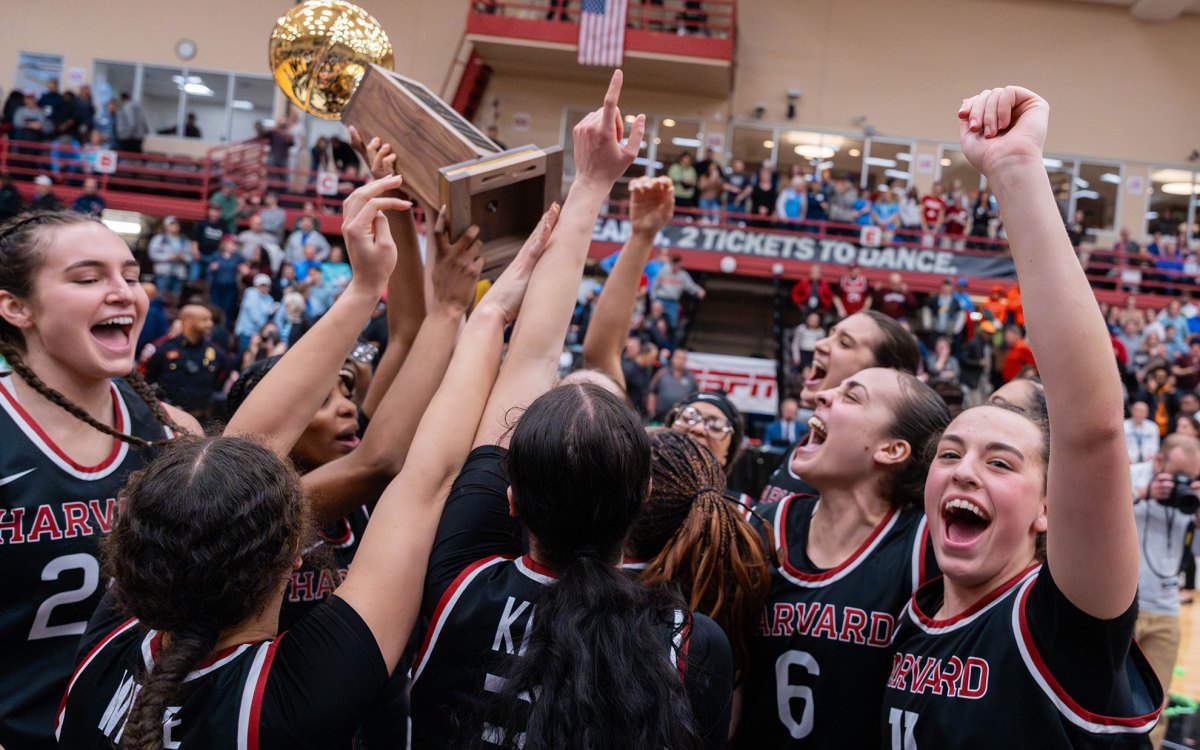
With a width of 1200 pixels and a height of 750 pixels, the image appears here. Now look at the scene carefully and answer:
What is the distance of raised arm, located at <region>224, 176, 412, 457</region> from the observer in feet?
6.63

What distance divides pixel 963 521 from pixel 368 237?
1348 millimetres

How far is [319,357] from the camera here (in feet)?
6.69

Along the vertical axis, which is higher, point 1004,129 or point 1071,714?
point 1004,129

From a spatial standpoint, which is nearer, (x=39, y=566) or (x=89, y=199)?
(x=39, y=566)

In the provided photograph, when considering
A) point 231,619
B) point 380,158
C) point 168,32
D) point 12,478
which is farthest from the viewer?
point 168,32

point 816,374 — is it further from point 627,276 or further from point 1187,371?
point 1187,371

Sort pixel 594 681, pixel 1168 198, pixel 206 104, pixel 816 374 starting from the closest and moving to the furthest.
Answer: pixel 594 681, pixel 816 374, pixel 206 104, pixel 1168 198

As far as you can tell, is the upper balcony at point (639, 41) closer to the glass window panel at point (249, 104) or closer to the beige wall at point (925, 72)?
the beige wall at point (925, 72)

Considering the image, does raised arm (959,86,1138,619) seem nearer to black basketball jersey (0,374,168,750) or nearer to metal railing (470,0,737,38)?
black basketball jersey (0,374,168,750)

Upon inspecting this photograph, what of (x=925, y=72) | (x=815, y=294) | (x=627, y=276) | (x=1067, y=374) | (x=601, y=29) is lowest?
(x=1067, y=374)

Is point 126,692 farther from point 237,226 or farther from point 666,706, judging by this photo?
point 237,226

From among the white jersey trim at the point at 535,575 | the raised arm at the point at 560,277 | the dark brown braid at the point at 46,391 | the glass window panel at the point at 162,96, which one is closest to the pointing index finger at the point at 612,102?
the raised arm at the point at 560,277

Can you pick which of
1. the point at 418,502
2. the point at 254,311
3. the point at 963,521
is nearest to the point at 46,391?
the point at 418,502

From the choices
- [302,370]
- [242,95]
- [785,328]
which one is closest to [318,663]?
[302,370]
